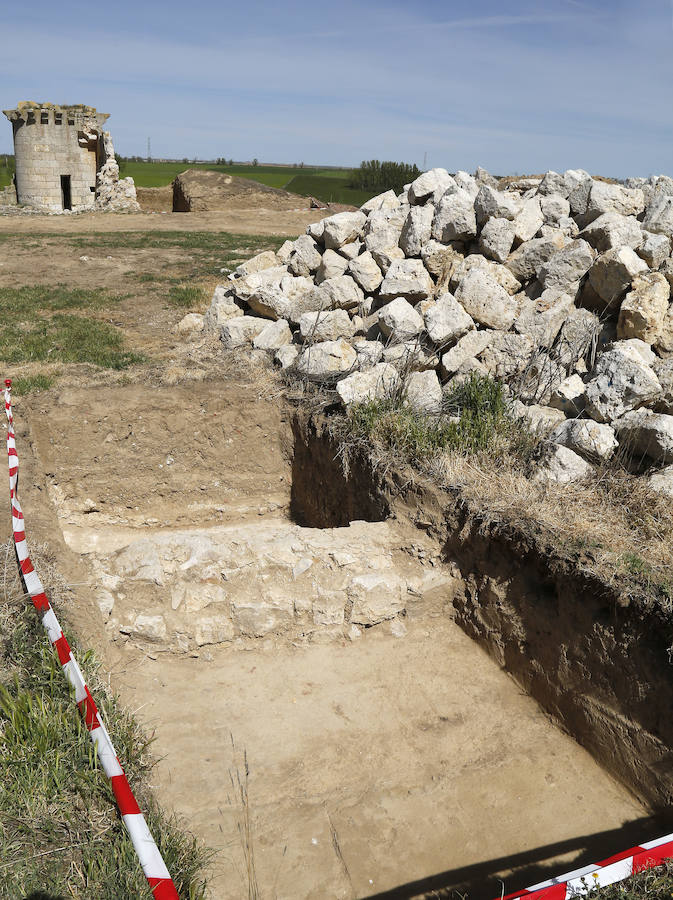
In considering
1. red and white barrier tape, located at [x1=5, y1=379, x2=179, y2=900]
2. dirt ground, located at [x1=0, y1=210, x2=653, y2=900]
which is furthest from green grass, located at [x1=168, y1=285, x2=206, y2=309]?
red and white barrier tape, located at [x1=5, y1=379, x2=179, y2=900]

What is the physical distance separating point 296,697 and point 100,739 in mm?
1777

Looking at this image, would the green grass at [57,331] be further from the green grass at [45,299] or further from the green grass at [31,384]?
the green grass at [31,384]

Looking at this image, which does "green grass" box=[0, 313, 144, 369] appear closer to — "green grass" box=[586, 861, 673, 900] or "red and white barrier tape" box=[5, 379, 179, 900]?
"red and white barrier tape" box=[5, 379, 179, 900]

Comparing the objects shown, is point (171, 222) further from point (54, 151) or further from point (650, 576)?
point (650, 576)

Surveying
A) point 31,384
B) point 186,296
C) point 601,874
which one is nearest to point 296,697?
point 601,874

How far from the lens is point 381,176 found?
139ft

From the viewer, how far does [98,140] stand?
982 inches

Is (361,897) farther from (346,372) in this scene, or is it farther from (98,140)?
(98,140)

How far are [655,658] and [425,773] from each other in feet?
5.17

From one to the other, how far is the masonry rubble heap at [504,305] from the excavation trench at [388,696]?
134 cm

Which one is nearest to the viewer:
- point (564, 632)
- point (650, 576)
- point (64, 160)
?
point (650, 576)

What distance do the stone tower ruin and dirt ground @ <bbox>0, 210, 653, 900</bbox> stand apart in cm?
1838

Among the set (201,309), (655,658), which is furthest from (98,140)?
(655,658)

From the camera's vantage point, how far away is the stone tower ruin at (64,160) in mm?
23516
